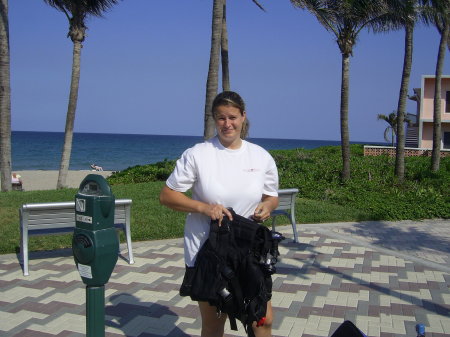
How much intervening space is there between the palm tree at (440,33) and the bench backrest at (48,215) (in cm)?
1223

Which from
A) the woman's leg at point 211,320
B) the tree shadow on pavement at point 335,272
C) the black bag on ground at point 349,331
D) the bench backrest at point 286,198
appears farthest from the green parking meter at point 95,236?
the bench backrest at point 286,198

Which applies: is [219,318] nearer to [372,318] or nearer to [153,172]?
[372,318]

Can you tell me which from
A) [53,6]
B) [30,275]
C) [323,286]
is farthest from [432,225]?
[53,6]

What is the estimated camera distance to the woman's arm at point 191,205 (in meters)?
2.54

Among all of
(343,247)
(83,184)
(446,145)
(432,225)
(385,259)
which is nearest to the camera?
(83,184)

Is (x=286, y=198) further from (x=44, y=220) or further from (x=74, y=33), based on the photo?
(x=74, y=33)

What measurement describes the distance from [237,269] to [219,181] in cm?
48

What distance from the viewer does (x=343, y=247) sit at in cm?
755

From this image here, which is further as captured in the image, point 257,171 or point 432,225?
point 432,225

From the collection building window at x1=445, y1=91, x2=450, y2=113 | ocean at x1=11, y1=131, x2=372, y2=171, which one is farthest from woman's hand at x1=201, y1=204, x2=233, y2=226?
ocean at x1=11, y1=131, x2=372, y2=171

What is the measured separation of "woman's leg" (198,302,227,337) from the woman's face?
3.06ft

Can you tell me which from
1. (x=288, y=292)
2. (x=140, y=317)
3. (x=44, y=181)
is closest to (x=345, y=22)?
(x=288, y=292)

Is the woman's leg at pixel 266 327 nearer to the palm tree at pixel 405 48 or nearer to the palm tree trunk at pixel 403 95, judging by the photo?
the palm tree at pixel 405 48

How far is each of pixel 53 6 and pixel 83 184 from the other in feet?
39.6
